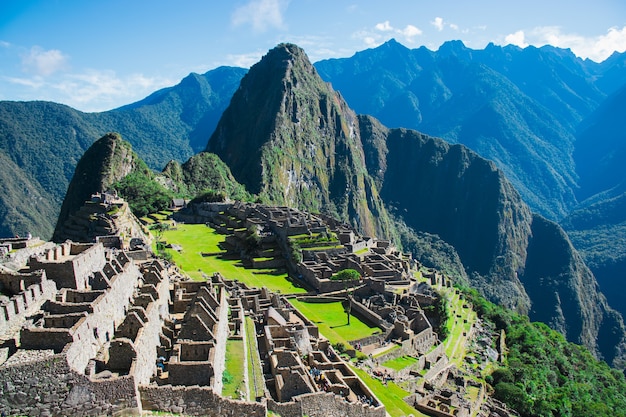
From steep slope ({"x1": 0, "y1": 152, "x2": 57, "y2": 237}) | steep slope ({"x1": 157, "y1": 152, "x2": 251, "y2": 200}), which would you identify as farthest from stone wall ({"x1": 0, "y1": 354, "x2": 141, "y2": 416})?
steep slope ({"x1": 157, "y1": 152, "x2": 251, "y2": 200})

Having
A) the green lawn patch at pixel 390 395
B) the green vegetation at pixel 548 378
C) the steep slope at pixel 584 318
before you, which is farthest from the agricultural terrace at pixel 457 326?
the steep slope at pixel 584 318

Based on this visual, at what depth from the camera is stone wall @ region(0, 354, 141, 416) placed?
15.6m

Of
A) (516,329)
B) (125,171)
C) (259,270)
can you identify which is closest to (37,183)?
(125,171)

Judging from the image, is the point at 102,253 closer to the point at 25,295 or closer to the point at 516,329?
the point at 25,295

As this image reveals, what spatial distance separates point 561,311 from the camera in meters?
183

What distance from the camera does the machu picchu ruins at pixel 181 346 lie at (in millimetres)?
16625

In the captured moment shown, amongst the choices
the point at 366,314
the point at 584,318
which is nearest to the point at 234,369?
the point at 366,314

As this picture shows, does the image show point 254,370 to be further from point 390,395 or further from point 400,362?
point 400,362

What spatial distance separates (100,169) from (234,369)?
4237 inches

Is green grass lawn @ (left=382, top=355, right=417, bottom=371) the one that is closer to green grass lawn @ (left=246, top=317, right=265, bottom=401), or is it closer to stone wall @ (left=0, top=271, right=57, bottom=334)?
green grass lawn @ (left=246, top=317, right=265, bottom=401)

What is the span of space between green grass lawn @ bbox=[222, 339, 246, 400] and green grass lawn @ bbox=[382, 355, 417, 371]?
1774 centimetres

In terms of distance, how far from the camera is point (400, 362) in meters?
42.0

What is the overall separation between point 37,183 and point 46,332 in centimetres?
15325

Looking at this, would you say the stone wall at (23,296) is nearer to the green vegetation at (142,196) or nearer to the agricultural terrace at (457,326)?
the agricultural terrace at (457,326)
